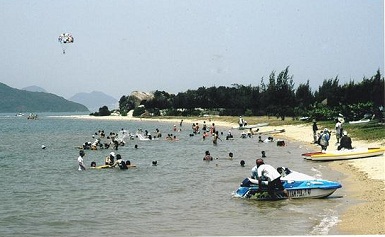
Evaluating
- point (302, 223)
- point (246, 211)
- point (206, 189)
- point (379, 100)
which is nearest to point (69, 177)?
point (206, 189)

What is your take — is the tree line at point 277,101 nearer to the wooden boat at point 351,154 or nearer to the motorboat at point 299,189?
the wooden boat at point 351,154

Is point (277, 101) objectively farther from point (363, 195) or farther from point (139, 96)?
point (139, 96)

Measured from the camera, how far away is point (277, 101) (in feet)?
285

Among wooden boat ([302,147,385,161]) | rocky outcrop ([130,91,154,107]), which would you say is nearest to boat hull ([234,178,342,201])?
wooden boat ([302,147,385,161])

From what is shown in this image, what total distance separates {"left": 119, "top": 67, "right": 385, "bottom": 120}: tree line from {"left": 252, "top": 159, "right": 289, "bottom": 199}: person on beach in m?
28.8

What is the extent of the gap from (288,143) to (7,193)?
86.8ft

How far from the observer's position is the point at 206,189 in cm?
2225

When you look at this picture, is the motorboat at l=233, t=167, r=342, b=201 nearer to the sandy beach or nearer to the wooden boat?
the sandy beach

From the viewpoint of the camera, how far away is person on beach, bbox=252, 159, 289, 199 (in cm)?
1762

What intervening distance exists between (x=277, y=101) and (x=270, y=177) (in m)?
70.3

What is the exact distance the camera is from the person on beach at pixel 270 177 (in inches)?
694

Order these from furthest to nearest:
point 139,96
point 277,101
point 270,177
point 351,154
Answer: point 139,96
point 277,101
point 351,154
point 270,177

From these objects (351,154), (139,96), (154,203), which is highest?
(139,96)

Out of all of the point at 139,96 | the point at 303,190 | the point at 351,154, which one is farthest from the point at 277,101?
the point at 139,96
